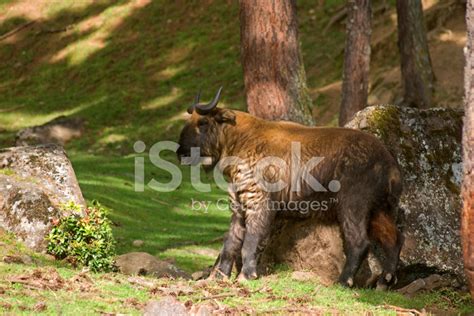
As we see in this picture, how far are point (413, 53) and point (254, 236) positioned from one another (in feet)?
50.9

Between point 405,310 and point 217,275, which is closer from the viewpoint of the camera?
point 405,310

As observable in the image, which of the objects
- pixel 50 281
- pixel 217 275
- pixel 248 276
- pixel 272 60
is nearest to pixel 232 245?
pixel 217 275

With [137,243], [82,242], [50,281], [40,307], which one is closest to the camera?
Answer: [40,307]

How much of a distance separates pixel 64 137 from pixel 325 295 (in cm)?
2228

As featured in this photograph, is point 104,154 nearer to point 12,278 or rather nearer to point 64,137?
point 64,137

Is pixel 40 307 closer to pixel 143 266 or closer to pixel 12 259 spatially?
pixel 12 259

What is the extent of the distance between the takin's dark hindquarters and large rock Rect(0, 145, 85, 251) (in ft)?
7.93

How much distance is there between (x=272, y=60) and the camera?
15.3m

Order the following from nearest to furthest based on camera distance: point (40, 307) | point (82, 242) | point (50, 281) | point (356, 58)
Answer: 1. point (40, 307)
2. point (50, 281)
3. point (82, 242)
4. point (356, 58)

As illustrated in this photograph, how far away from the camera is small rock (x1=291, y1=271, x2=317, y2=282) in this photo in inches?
465

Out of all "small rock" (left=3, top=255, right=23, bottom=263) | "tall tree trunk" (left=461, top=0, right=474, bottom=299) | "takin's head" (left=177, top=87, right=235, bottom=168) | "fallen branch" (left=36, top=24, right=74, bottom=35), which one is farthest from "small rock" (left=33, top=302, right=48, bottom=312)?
"fallen branch" (left=36, top=24, right=74, bottom=35)

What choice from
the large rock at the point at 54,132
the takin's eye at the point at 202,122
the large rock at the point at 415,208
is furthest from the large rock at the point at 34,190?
the large rock at the point at 54,132

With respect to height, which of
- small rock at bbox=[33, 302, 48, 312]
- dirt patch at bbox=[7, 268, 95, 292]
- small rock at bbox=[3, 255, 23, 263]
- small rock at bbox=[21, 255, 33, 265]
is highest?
small rock at bbox=[33, 302, 48, 312]

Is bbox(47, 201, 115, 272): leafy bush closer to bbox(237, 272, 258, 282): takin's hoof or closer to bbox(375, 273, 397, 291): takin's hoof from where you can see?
bbox(237, 272, 258, 282): takin's hoof
